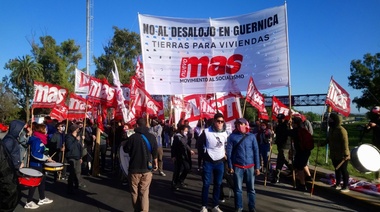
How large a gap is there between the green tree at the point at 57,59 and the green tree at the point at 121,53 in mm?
13448

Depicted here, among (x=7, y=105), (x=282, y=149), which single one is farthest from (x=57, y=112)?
(x=7, y=105)

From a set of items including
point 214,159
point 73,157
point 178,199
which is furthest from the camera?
point 73,157

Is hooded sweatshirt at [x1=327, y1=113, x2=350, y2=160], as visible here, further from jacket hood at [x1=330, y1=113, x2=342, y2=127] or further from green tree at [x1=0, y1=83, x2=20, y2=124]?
green tree at [x1=0, y1=83, x2=20, y2=124]

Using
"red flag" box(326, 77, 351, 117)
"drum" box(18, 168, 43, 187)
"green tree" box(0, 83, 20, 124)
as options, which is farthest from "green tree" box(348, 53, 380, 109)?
"green tree" box(0, 83, 20, 124)

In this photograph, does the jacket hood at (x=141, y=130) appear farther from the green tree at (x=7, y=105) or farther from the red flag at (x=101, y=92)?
the green tree at (x=7, y=105)

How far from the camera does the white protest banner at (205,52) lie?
24.7ft

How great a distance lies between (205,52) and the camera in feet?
25.9

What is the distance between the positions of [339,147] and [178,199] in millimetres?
4011

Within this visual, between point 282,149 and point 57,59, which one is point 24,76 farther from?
point 282,149

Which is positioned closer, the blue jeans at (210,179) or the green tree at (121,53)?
the blue jeans at (210,179)

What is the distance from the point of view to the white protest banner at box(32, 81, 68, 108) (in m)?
10.1

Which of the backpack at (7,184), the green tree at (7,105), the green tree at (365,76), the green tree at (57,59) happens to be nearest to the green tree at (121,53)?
the green tree at (57,59)

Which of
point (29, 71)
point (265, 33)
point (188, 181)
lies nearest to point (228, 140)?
point (265, 33)

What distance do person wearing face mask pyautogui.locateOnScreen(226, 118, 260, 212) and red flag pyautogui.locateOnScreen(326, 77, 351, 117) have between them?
3051mm
